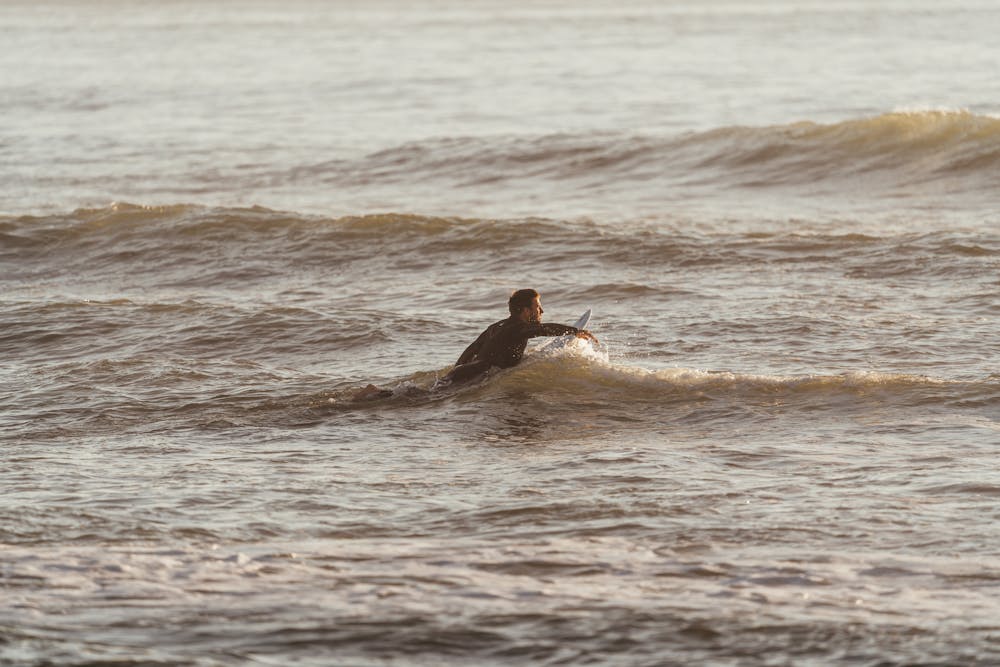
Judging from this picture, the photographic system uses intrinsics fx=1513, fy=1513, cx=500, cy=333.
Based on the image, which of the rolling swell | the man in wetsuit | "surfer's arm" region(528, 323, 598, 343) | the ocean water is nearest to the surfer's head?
the man in wetsuit

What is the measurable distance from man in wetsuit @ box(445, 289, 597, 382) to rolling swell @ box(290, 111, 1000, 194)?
10.8 meters

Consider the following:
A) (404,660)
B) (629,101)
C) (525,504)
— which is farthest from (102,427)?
(629,101)

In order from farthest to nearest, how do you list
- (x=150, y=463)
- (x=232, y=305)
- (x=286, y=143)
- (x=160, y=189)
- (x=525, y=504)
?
(x=286, y=143) → (x=160, y=189) → (x=232, y=305) → (x=150, y=463) → (x=525, y=504)

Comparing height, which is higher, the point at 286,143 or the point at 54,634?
the point at 286,143

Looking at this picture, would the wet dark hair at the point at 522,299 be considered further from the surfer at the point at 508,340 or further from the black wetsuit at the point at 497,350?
the black wetsuit at the point at 497,350

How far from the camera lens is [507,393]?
444 inches

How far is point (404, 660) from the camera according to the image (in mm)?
6195

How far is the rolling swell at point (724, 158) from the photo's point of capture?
21891mm

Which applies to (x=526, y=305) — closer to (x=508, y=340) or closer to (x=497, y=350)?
(x=508, y=340)

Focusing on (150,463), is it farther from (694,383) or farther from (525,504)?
(694,383)

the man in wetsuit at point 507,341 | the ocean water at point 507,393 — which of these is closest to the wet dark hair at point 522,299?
the man in wetsuit at point 507,341

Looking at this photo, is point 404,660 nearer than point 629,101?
Yes

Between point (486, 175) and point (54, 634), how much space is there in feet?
58.6

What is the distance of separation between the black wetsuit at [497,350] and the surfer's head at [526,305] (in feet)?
0.17
